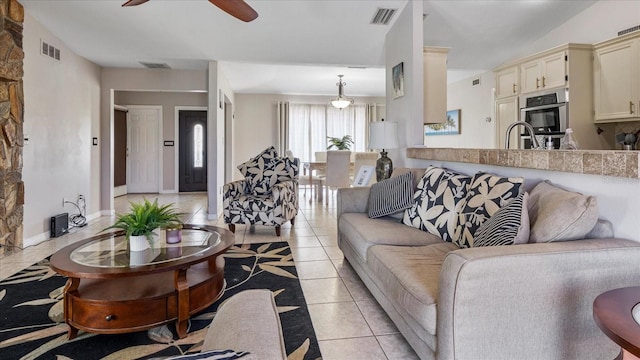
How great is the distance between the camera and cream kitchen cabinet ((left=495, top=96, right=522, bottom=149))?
5.23 meters

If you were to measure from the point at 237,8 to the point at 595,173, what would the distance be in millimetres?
2529

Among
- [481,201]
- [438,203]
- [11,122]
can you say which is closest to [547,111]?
[438,203]

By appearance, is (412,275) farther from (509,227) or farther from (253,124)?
(253,124)

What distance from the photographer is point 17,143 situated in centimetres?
367

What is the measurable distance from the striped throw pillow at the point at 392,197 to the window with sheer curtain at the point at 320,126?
643cm

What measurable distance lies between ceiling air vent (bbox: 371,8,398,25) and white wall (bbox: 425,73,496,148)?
105 inches

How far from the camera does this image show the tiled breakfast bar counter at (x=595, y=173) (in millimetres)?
1527

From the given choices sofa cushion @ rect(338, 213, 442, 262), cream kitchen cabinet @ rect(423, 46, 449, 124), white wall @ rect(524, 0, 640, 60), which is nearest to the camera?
sofa cushion @ rect(338, 213, 442, 262)

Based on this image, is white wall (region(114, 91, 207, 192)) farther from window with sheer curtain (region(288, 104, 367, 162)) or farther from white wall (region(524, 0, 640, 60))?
white wall (region(524, 0, 640, 60))

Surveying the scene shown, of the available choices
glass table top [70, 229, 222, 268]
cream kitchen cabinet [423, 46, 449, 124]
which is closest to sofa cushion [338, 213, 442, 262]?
glass table top [70, 229, 222, 268]

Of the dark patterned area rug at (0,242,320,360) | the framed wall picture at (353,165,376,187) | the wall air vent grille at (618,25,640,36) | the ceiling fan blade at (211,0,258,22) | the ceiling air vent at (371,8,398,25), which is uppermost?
the ceiling air vent at (371,8,398,25)

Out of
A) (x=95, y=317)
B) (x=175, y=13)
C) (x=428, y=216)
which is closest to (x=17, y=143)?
(x=175, y=13)

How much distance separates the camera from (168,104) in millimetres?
8594

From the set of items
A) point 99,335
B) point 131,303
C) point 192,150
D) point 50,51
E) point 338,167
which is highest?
point 50,51
